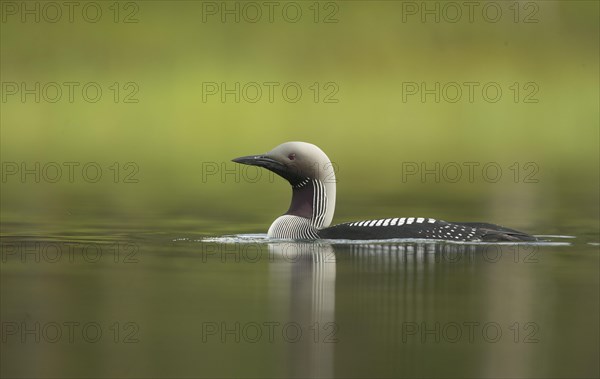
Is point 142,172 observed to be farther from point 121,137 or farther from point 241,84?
point 241,84

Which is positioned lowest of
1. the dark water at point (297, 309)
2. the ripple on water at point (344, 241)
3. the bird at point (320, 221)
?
the dark water at point (297, 309)

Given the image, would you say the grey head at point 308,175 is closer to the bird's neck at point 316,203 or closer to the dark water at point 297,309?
the bird's neck at point 316,203

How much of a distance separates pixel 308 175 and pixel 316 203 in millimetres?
208

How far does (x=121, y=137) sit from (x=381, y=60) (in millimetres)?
9820

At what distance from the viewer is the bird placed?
1090 cm

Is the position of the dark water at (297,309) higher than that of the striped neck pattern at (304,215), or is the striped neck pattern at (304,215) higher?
the striped neck pattern at (304,215)

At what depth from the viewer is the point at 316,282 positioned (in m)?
8.95

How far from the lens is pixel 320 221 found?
450 inches

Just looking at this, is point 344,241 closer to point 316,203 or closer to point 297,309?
point 316,203

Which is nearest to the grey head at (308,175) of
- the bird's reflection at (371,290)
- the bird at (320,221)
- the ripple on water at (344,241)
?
the bird at (320,221)

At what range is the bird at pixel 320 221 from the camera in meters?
10.9

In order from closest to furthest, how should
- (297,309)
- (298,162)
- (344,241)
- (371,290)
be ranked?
(297,309)
(371,290)
(344,241)
(298,162)

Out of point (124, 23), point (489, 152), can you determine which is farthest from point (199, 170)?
point (124, 23)

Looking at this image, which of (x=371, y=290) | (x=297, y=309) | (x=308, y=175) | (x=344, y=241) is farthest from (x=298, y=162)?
(x=297, y=309)
